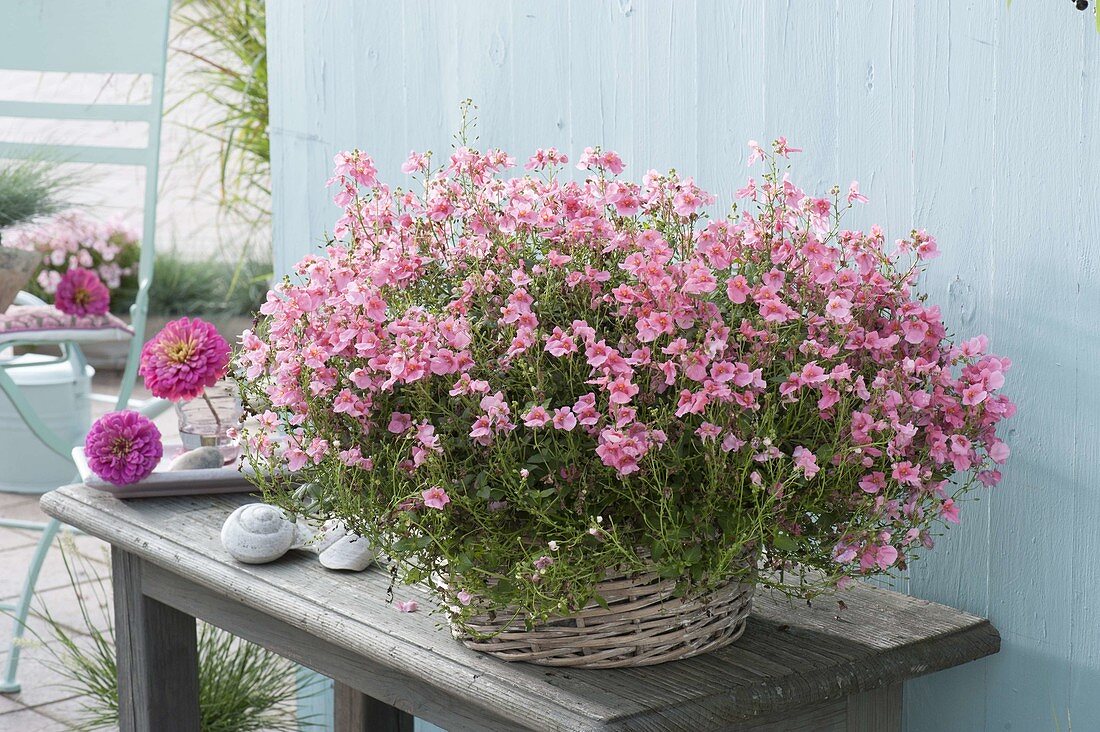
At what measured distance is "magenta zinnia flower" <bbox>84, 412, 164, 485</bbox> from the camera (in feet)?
5.92

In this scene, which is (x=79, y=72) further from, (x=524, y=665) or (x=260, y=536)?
(x=524, y=665)

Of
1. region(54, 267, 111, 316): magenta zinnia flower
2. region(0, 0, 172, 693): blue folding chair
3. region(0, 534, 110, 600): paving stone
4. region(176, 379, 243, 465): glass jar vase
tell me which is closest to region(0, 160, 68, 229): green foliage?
region(0, 0, 172, 693): blue folding chair

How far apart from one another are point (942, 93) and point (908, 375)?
0.35 metres

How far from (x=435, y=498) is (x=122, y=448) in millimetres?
867

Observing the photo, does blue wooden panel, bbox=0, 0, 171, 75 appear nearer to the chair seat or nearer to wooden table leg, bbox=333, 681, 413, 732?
the chair seat

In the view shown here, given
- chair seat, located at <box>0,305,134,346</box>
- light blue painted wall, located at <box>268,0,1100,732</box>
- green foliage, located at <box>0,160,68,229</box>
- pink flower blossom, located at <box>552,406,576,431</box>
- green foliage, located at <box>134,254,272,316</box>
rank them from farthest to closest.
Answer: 1. green foliage, located at <box>134,254,272,316</box>
2. green foliage, located at <box>0,160,68,229</box>
3. chair seat, located at <box>0,305,134,346</box>
4. light blue painted wall, located at <box>268,0,1100,732</box>
5. pink flower blossom, located at <box>552,406,576,431</box>

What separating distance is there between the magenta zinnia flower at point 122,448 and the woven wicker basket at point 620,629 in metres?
0.77

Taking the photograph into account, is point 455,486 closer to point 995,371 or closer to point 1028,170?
point 995,371

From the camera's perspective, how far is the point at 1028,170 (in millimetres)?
1277

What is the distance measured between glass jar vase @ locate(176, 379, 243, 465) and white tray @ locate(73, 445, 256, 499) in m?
0.08

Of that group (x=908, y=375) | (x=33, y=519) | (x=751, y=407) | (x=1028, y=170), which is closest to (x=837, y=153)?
(x=1028, y=170)

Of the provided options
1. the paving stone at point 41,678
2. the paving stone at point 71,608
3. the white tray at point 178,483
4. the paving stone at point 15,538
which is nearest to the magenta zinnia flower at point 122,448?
the white tray at point 178,483

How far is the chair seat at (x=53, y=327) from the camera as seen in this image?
279cm

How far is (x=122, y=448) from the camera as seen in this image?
1816 mm
